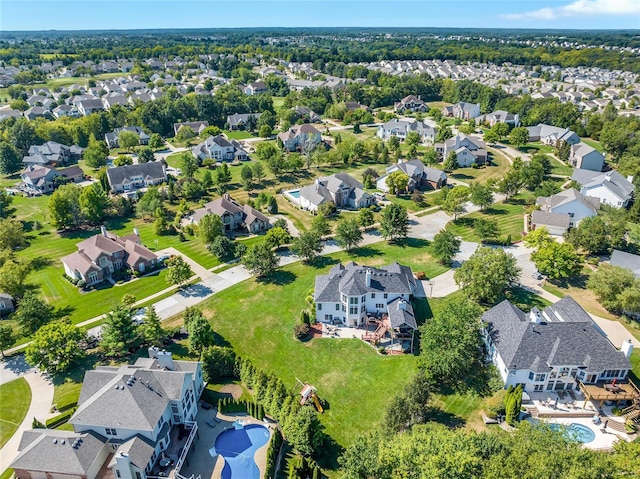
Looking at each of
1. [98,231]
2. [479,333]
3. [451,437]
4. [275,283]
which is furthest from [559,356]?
[98,231]

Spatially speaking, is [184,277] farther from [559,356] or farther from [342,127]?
[342,127]

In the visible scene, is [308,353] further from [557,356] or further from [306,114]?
[306,114]

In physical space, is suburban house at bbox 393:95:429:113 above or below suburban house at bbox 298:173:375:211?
above

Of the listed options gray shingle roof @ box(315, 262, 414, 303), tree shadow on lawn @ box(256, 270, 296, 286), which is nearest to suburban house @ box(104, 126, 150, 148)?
tree shadow on lawn @ box(256, 270, 296, 286)

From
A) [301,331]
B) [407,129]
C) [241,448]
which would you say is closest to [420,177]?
[407,129]

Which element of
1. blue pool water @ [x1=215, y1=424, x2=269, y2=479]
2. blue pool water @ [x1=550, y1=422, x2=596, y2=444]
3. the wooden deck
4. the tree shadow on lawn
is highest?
the wooden deck

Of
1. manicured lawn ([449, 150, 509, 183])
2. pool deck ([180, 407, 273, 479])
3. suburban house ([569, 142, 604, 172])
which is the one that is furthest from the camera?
suburban house ([569, 142, 604, 172])

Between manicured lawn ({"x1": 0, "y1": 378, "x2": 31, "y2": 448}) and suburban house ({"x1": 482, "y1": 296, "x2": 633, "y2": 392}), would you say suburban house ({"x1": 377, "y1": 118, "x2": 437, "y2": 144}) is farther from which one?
manicured lawn ({"x1": 0, "y1": 378, "x2": 31, "y2": 448})
